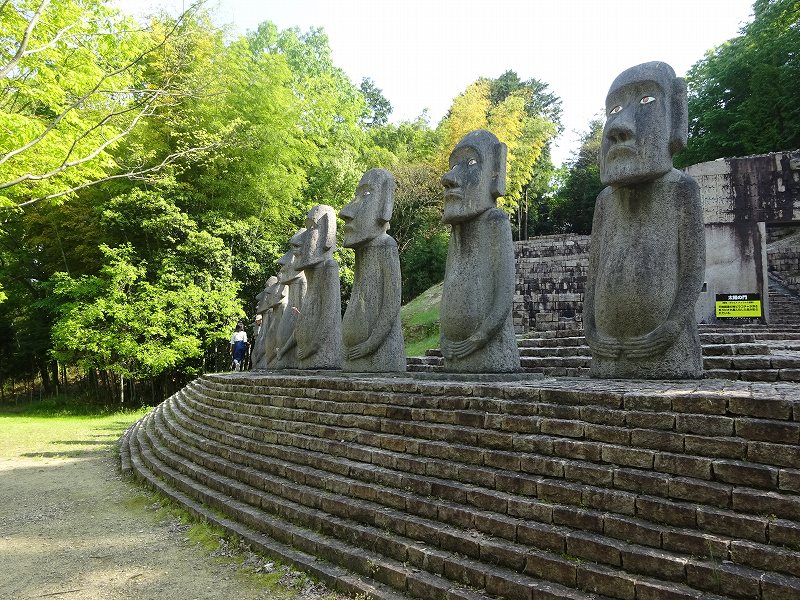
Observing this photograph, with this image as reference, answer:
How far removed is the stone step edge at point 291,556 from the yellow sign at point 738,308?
10367 millimetres

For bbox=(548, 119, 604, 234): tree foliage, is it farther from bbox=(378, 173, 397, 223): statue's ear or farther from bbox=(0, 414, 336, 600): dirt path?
bbox=(0, 414, 336, 600): dirt path

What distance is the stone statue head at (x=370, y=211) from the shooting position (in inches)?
283

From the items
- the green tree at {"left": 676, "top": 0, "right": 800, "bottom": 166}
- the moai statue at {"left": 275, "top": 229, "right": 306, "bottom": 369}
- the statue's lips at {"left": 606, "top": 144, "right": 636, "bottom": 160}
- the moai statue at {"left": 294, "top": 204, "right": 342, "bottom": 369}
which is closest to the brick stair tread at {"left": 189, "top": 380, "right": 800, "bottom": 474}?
the statue's lips at {"left": 606, "top": 144, "right": 636, "bottom": 160}

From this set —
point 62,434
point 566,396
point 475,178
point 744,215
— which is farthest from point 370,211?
point 62,434

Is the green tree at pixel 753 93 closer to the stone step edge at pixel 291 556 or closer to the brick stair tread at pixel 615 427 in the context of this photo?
the brick stair tread at pixel 615 427

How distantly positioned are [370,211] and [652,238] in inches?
135

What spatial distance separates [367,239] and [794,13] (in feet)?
84.5

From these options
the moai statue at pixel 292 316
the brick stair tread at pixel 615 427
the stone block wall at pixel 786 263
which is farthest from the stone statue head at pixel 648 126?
the stone block wall at pixel 786 263

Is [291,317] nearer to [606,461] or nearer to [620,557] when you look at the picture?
[606,461]

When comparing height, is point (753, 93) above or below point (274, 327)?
above

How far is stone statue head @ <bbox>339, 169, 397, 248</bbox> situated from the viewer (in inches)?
283

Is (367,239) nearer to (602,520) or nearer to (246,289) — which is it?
(602,520)

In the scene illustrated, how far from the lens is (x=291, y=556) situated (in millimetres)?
4184

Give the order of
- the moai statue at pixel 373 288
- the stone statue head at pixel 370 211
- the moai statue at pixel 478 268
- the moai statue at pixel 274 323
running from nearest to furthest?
the moai statue at pixel 478 268 < the moai statue at pixel 373 288 < the stone statue head at pixel 370 211 < the moai statue at pixel 274 323
